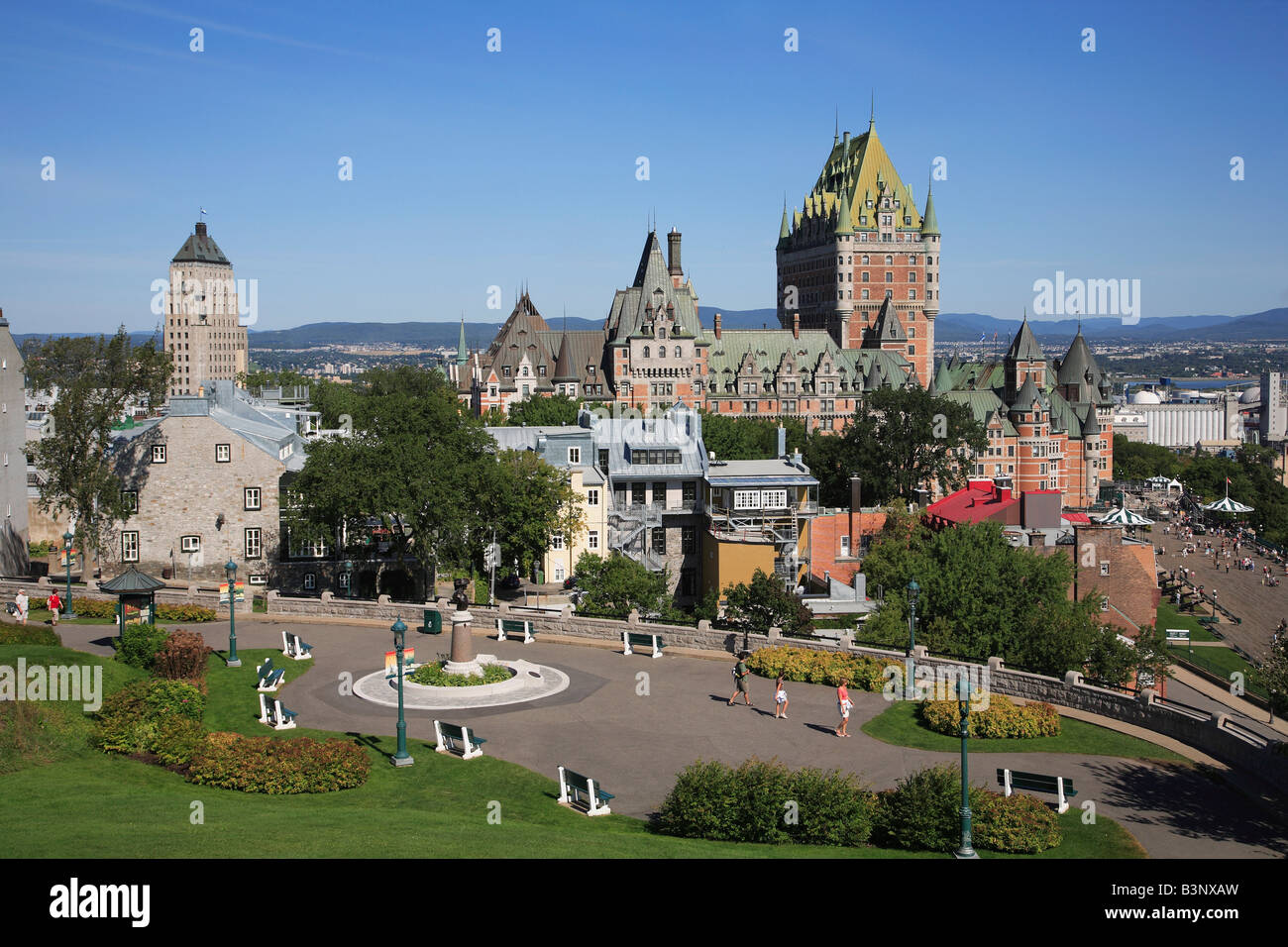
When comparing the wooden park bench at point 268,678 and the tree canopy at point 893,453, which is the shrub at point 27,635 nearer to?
the wooden park bench at point 268,678

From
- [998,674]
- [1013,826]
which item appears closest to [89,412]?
[998,674]

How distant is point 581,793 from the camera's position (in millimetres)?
23250

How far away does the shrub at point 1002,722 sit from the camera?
28062 millimetres

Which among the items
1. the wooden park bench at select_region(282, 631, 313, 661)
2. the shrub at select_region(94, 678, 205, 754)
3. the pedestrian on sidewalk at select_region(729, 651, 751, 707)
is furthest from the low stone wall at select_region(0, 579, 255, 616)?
the pedestrian on sidewalk at select_region(729, 651, 751, 707)

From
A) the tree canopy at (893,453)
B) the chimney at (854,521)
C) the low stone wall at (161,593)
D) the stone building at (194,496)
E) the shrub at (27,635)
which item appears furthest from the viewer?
the tree canopy at (893,453)

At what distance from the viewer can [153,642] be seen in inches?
1210

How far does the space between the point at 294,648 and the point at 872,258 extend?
436ft

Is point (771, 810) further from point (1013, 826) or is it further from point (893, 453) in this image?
point (893, 453)

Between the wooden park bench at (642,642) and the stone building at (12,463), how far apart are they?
29890 mm

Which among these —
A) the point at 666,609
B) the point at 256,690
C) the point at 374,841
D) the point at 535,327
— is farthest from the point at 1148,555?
the point at 535,327

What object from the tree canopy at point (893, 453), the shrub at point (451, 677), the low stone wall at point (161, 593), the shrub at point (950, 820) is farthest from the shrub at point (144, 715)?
the tree canopy at point (893, 453)
